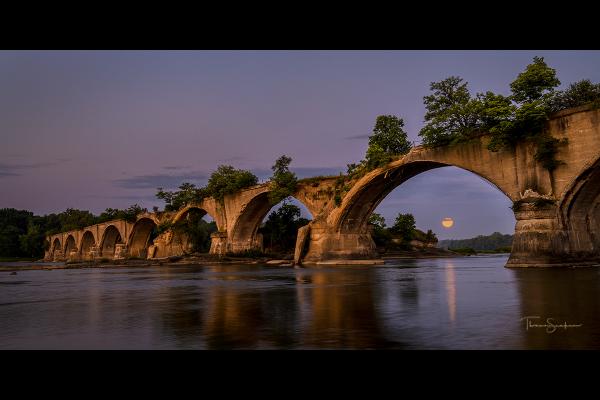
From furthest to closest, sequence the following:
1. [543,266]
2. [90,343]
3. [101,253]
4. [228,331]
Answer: [101,253] → [543,266] → [228,331] → [90,343]

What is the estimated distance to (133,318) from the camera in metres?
11.1

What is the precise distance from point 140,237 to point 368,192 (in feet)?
226

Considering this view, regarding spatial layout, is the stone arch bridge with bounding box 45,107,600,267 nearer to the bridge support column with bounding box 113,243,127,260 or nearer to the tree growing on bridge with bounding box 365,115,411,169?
the tree growing on bridge with bounding box 365,115,411,169

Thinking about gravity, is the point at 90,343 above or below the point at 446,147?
below

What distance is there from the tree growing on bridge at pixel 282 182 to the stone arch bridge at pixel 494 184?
115 centimetres

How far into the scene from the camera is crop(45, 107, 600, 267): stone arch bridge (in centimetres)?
2728

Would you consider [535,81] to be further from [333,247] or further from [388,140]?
[333,247]

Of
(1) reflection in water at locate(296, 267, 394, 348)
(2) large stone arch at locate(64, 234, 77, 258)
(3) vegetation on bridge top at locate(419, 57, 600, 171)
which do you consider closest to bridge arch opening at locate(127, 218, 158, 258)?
(2) large stone arch at locate(64, 234, 77, 258)

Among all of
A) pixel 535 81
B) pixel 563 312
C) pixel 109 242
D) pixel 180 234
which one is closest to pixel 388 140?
pixel 535 81

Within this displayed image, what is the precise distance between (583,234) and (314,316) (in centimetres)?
2377

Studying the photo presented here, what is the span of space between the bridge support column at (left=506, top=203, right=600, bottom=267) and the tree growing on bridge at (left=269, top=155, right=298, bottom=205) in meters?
30.5
